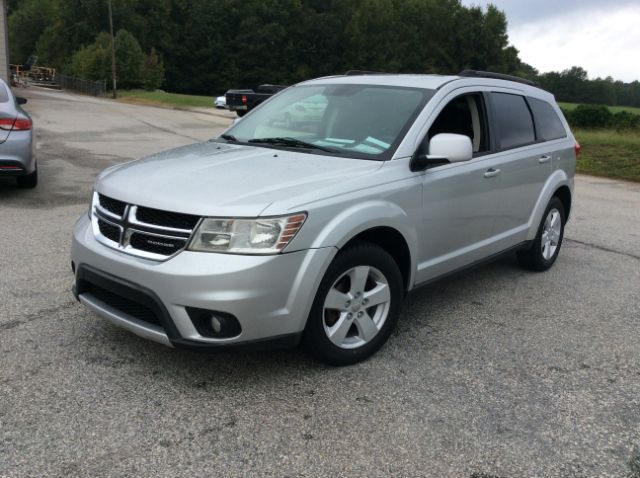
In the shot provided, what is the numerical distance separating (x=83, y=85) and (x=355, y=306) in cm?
5650

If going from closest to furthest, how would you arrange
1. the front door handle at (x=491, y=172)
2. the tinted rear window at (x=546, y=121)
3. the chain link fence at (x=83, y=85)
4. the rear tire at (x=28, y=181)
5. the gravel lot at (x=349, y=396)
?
the gravel lot at (x=349, y=396)
the front door handle at (x=491, y=172)
the tinted rear window at (x=546, y=121)
the rear tire at (x=28, y=181)
the chain link fence at (x=83, y=85)

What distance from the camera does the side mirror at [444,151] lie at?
388 cm

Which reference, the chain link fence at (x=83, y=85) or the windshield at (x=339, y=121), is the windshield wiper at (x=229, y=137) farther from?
the chain link fence at (x=83, y=85)

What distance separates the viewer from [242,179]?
11.5ft

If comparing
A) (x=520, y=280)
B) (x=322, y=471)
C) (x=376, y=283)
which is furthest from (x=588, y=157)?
(x=322, y=471)

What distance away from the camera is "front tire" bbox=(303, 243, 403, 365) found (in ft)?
11.4

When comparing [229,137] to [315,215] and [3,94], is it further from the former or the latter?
[3,94]

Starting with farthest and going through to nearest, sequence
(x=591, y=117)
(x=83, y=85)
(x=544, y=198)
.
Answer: (x=83, y=85) < (x=591, y=117) < (x=544, y=198)

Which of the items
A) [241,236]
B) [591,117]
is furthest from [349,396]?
[591,117]

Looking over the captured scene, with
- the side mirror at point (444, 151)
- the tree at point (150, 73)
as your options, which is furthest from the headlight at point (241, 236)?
the tree at point (150, 73)

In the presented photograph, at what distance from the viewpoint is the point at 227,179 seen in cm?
351

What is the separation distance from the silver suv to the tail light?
4017mm

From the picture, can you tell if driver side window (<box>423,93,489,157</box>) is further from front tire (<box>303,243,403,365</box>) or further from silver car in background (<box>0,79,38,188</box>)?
silver car in background (<box>0,79,38,188</box>)

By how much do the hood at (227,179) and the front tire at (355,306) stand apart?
1.46 feet
